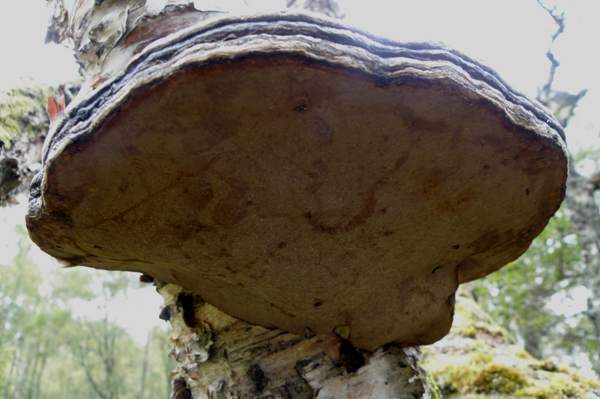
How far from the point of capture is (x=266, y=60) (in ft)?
3.30

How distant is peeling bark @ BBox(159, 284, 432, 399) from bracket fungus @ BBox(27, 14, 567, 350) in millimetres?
391

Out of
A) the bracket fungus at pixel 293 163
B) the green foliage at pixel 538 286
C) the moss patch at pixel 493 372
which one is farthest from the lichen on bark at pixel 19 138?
the green foliage at pixel 538 286

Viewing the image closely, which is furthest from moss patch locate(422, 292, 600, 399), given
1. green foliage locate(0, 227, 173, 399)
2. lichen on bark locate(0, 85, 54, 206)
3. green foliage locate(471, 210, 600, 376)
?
green foliage locate(0, 227, 173, 399)

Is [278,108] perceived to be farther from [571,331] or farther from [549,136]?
[571,331]

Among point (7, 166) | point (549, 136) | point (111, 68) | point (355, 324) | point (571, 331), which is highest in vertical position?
point (571, 331)

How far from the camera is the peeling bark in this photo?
80.8 inches

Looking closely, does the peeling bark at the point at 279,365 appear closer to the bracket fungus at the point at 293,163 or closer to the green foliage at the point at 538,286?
the bracket fungus at the point at 293,163

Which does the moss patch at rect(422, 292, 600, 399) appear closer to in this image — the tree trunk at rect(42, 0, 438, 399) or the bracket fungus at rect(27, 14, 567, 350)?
the tree trunk at rect(42, 0, 438, 399)

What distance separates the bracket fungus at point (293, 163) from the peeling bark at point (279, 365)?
1.28 ft

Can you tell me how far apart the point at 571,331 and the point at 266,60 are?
50.8 feet

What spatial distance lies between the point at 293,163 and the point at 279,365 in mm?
1184

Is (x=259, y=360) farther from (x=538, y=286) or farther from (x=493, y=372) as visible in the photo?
(x=538, y=286)

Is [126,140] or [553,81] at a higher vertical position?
[553,81]

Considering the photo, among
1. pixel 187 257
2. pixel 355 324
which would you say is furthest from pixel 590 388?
pixel 187 257
